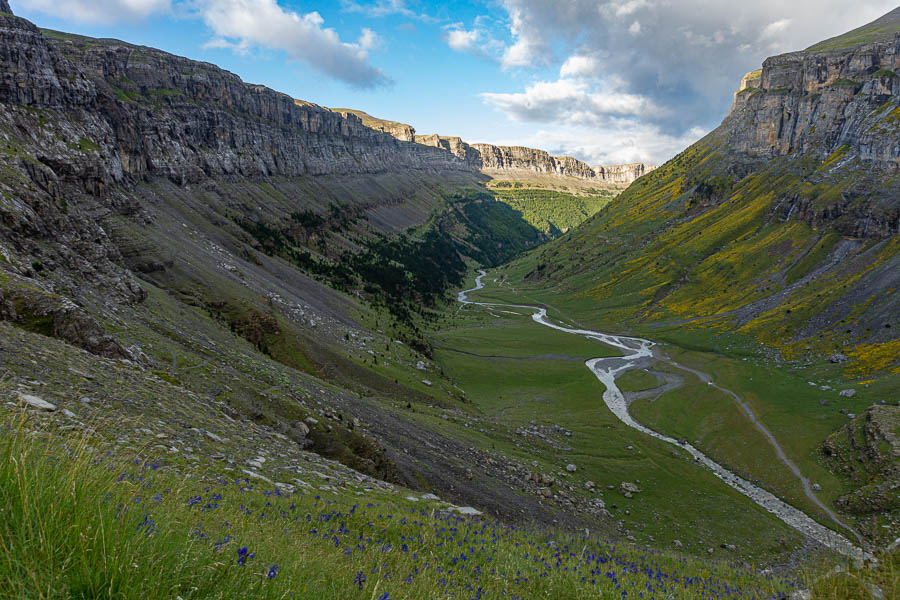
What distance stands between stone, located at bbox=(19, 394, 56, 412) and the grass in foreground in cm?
336

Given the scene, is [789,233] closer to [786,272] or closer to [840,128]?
[786,272]

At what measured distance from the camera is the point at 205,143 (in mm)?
124688

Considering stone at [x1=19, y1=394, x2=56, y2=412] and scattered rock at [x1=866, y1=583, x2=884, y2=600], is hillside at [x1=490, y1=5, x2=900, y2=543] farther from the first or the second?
stone at [x1=19, y1=394, x2=56, y2=412]

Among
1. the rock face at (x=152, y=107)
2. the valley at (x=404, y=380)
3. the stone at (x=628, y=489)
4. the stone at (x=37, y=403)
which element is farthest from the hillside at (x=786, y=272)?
the rock face at (x=152, y=107)

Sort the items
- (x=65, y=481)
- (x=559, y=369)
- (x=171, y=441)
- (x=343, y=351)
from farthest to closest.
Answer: (x=559, y=369), (x=343, y=351), (x=171, y=441), (x=65, y=481)

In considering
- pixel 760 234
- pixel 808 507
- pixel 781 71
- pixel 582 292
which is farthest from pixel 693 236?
pixel 808 507

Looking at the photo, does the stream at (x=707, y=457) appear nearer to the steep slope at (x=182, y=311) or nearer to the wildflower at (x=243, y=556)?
the wildflower at (x=243, y=556)

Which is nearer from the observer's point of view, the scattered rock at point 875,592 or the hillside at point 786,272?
the scattered rock at point 875,592

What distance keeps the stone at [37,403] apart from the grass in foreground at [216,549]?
3364 millimetres

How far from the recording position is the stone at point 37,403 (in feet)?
34.2

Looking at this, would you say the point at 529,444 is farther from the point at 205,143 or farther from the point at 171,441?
the point at 205,143

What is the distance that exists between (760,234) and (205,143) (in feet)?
520

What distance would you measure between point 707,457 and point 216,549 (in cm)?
5626

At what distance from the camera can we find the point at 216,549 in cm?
413
